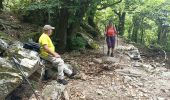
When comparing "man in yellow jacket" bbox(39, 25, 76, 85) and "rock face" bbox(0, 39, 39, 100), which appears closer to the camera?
"rock face" bbox(0, 39, 39, 100)

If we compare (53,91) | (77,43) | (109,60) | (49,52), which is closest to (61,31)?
(77,43)

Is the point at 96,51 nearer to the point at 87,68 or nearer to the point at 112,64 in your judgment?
the point at 112,64

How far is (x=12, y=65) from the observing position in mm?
9320

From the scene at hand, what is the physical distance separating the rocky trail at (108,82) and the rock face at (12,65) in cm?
61

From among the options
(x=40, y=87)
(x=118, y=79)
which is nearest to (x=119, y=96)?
(x=118, y=79)

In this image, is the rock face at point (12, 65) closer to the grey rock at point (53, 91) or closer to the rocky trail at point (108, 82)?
the rocky trail at point (108, 82)

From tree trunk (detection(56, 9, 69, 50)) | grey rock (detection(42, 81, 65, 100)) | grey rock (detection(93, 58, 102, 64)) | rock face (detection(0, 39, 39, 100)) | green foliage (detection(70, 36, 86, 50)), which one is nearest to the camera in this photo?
rock face (detection(0, 39, 39, 100))

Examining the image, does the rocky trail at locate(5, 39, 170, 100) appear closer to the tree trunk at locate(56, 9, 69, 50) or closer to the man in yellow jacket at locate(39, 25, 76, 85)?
the man in yellow jacket at locate(39, 25, 76, 85)

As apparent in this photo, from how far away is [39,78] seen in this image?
34.9 feet

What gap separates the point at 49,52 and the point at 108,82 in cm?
307

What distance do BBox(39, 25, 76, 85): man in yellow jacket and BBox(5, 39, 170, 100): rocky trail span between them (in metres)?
0.48

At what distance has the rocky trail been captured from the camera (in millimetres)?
10555

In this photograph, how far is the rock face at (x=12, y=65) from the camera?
839 centimetres

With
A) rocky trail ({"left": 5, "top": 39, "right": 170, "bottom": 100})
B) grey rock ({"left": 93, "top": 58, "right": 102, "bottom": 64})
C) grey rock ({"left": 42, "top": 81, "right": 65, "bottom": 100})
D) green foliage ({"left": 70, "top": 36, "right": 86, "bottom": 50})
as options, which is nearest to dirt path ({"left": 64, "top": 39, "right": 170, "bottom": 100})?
rocky trail ({"left": 5, "top": 39, "right": 170, "bottom": 100})
